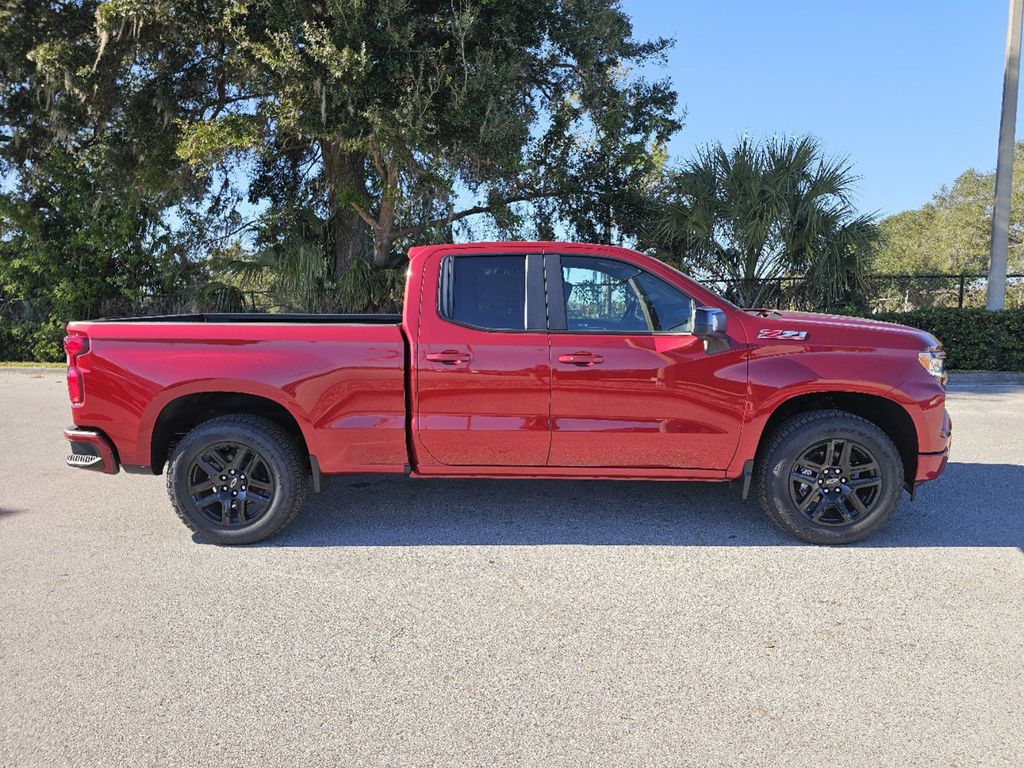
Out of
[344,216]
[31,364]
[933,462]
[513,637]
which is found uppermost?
[344,216]

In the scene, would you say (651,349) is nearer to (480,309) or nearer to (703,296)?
(703,296)

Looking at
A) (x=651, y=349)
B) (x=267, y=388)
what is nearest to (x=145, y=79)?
(x=267, y=388)

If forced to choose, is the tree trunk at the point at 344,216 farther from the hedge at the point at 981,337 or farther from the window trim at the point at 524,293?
the hedge at the point at 981,337

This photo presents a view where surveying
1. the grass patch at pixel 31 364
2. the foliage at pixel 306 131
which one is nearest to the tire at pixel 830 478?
the foliage at pixel 306 131

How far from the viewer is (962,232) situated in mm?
39656

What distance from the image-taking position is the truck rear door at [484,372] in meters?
4.28

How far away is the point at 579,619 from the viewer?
11.0 feet

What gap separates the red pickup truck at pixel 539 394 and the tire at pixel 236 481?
1cm

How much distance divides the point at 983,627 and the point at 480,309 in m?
3.11

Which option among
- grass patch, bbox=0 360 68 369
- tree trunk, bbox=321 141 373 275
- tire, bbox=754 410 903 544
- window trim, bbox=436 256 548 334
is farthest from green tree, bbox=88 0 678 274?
tire, bbox=754 410 903 544

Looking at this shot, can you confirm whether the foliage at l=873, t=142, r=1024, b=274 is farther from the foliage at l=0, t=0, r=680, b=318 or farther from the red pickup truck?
the red pickup truck

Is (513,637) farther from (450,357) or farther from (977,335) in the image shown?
(977,335)

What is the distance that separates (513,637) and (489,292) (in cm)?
215

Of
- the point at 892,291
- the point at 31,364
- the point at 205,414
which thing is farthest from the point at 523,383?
the point at 31,364
